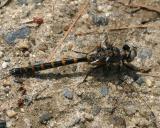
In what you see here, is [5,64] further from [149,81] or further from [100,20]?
[149,81]

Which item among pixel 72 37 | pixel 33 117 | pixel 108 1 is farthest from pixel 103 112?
pixel 108 1

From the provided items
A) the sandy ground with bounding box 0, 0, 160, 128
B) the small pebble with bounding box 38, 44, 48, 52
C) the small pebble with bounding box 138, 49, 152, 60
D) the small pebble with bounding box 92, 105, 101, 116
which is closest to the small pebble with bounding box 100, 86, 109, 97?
the sandy ground with bounding box 0, 0, 160, 128

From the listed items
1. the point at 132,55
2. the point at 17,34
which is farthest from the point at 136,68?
the point at 17,34

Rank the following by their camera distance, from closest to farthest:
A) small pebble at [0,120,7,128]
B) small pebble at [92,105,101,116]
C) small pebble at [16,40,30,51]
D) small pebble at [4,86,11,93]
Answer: small pebble at [0,120,7,128] < small pebble at [92,105,101,116] < small pebble at [4,86,11,93] < small pebble at [16,40,30,51]

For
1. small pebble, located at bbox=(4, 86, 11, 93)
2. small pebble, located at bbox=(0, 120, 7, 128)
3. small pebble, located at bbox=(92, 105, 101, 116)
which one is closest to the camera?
small pebble, located at bbox=(0, 120, 7, 128)

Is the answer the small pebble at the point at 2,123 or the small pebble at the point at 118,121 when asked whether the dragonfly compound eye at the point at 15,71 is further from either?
the small pebble at the point at 118,121

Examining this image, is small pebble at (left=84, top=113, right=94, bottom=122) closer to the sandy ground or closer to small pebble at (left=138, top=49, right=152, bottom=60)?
the sandy ground

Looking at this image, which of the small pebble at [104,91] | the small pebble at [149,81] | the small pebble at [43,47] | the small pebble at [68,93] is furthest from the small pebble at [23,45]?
the small pebble at [149,81]
